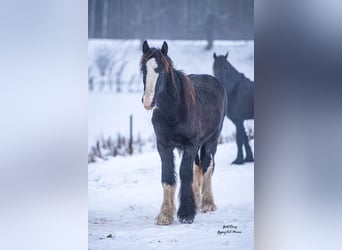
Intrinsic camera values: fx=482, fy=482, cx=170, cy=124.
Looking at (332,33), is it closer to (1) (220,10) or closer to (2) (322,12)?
(2) (322,12)

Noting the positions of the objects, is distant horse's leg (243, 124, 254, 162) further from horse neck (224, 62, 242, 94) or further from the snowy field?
horse neck (224, 62, 242, 94)

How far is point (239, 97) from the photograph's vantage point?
164 centimetres

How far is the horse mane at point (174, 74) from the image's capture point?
5.26 feet

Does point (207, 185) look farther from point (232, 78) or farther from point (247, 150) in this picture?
point (232, 78)

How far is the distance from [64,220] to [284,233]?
73 centimetres

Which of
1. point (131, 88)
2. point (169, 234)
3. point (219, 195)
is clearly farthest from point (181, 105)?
point (169, 234)

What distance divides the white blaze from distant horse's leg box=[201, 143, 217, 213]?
26 centimetres

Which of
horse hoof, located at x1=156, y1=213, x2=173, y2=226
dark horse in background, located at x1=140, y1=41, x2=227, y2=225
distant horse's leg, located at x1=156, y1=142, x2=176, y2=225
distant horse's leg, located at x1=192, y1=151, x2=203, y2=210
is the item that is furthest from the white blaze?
horse hoof, located at x1=156, y1=213, x2=173, y2=226

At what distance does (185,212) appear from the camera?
1618 mm

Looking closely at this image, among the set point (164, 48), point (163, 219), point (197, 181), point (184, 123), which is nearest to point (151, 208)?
point (163, 219)

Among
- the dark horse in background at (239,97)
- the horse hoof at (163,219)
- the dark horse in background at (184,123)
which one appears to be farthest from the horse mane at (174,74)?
the horse hoof at (163,219)

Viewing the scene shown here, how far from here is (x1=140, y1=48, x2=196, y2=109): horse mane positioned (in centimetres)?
160

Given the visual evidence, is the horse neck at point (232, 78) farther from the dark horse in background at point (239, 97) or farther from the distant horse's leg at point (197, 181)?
the distant horse's leg at point (197, 181)

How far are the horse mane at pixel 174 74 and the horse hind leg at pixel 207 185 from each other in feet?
0.63
